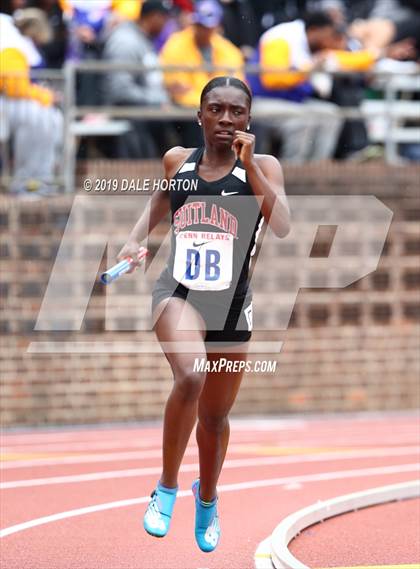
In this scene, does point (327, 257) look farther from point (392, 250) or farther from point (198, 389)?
point (198, 389)

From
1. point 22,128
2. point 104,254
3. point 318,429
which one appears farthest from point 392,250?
point 22,128

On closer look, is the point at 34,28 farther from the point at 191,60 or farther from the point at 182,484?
the point at 182,484

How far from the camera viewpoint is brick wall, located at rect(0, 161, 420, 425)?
13.0 meters

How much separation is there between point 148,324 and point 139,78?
2607 millimetres

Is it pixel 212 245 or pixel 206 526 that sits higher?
pixel 212 245

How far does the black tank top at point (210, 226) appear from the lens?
6008 mm

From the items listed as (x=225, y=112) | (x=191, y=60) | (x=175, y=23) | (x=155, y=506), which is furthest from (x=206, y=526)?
(x=175, y=23)

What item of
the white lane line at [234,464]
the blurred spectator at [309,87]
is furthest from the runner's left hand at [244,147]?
the blurred spectator at [309,87]

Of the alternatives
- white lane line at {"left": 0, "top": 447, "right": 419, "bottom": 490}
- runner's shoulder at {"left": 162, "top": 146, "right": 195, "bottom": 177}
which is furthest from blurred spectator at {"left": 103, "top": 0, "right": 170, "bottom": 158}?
runner's shoulder at {"left": 162, "top": 146, "right": 195, "bottom": 177}

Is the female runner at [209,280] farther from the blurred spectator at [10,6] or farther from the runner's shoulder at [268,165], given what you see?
the blurred spectator at [10,6]

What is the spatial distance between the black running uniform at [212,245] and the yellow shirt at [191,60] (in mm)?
6988

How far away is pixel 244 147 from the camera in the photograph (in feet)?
18.6

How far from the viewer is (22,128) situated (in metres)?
12.5
